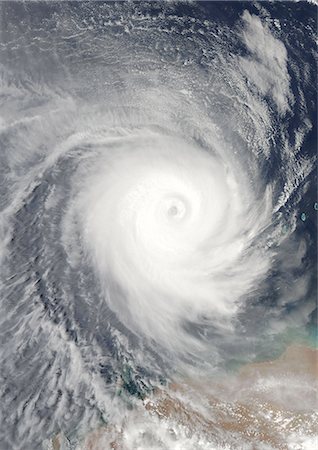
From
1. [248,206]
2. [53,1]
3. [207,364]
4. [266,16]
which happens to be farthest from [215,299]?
[53,1]

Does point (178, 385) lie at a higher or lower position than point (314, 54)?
lower

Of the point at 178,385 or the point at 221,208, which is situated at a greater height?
the point at 221,208

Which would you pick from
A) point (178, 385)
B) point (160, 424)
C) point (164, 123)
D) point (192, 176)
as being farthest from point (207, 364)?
point (164, 123)

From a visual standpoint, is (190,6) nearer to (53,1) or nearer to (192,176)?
(53,1)

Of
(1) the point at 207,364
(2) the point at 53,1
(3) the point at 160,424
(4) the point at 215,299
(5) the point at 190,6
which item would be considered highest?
(5) the point at 190,6

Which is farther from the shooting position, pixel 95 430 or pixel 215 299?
pixel 215 299

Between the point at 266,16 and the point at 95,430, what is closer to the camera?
the point at 95,430

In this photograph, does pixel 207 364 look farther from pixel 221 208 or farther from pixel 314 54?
pixel 314 54
